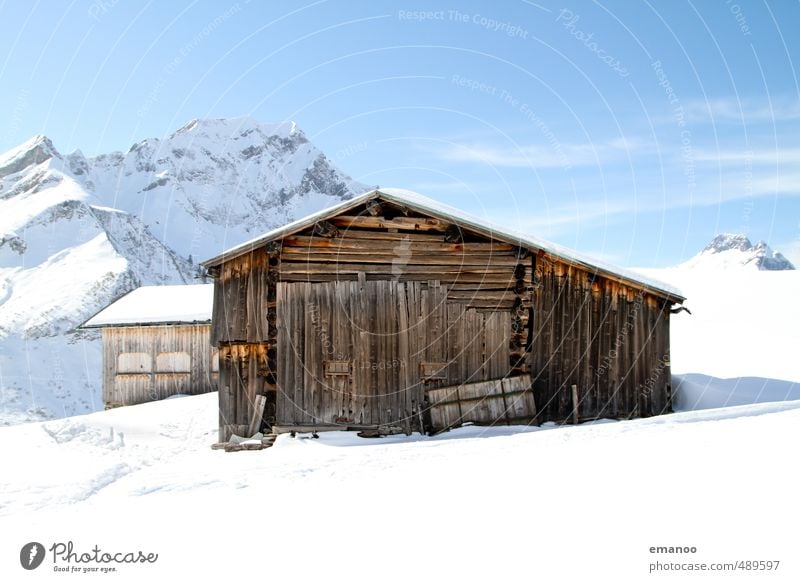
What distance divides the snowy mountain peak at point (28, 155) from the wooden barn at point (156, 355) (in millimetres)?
160699

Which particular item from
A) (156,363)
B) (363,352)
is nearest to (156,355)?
(156,363)

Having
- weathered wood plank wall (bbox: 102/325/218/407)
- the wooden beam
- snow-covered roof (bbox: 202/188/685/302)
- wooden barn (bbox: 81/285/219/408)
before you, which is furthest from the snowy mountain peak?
the wooden beam

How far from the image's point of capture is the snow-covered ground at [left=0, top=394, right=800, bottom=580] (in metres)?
6.04

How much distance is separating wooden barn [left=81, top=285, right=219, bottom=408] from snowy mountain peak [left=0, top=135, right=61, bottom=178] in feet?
527

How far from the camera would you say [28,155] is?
174875 mm

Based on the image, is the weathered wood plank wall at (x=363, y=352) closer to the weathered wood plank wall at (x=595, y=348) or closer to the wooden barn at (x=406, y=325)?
the wooden barn at (x=406, y=325)

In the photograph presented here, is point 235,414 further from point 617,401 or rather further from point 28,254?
point 28,254

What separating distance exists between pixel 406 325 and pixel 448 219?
9.14 ft

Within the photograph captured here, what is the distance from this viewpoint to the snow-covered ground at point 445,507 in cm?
604

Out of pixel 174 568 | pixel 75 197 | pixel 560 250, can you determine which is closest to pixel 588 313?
pixel 560 250

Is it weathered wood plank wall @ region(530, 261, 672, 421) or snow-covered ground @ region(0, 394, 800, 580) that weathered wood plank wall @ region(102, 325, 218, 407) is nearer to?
snow-covered ground @ region(0, 394, 800, 580)

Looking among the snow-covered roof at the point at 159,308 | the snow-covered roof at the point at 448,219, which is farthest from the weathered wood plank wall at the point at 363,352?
the snow-covered roof at the point at 159,308

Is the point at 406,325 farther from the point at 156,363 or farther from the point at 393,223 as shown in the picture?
the point at 156,363

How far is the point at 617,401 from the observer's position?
16.5 m
